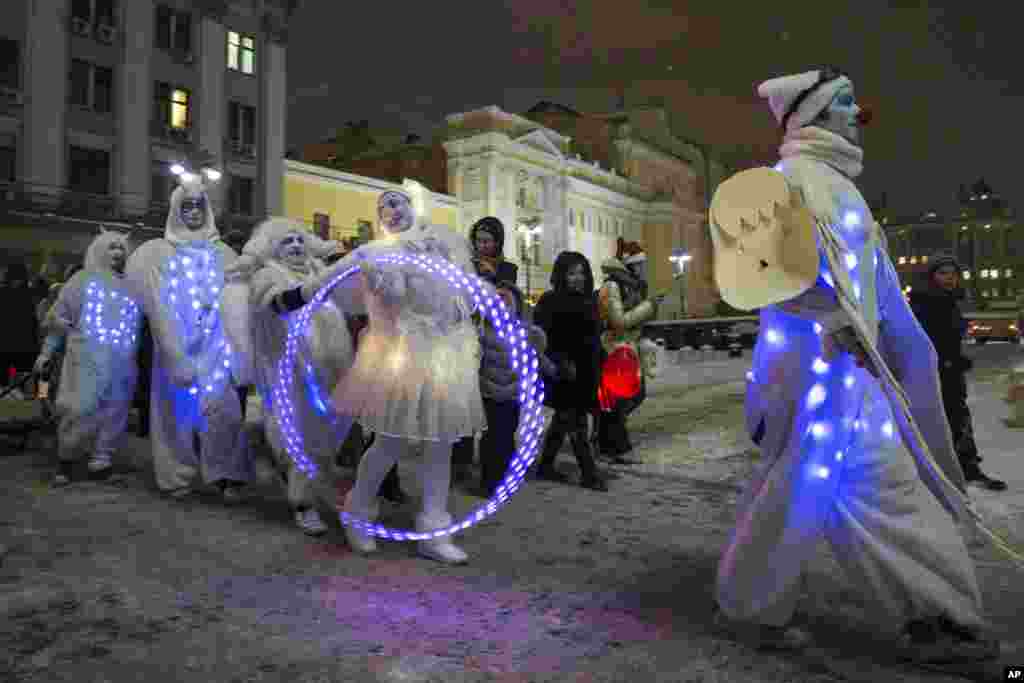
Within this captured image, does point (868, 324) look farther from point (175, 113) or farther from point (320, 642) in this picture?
point (175, 113)

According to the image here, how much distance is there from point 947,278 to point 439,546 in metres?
5.37

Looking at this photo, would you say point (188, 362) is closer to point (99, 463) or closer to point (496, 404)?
point (99, 463)

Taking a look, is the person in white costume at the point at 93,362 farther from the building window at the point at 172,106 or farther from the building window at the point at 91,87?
the building window at the point at 172,106

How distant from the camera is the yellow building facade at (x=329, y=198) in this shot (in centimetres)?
3822

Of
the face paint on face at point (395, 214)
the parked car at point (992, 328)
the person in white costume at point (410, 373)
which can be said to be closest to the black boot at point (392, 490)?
the person in white costume at point (410, 373)

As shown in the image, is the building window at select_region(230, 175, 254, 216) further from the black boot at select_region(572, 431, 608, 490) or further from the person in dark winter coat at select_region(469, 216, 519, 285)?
the black boot at select_region(572, 431, 608, 490)

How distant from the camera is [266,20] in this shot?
116ft

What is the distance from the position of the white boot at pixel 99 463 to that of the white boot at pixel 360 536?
3.30 metres

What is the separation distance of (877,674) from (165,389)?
5.60 m

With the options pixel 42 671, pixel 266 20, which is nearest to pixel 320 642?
pixel 42 671

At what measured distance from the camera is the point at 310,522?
5.17m

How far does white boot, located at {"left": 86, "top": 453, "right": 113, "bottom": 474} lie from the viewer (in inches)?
267

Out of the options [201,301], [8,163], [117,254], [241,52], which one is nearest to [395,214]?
[201,301]

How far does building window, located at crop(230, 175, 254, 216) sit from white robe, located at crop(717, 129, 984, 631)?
3433 centimetres
